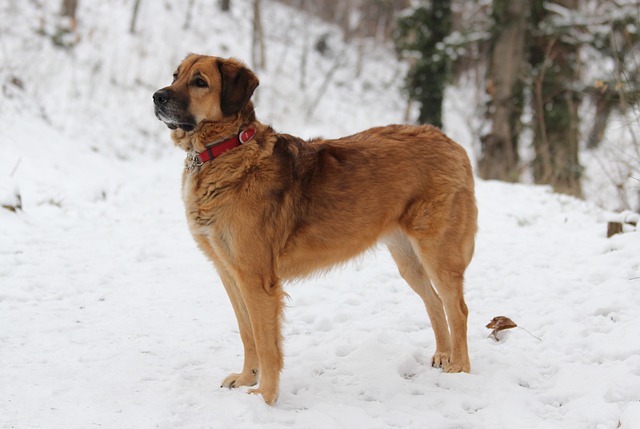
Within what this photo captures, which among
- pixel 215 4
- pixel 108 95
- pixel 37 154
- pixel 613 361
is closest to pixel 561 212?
pixel 613 361

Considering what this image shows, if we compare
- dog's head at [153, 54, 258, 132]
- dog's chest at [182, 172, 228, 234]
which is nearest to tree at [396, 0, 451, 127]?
dog's head at [153, 54, 258, 132]

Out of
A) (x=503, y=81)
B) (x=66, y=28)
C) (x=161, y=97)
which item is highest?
(x=66, y=28)

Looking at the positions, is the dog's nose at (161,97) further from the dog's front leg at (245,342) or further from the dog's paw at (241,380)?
the dog's paw at (241,380)

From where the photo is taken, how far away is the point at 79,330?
4.18 m

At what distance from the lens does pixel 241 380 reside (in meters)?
3.62

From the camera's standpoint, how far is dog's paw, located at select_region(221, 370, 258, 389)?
358 centimetres

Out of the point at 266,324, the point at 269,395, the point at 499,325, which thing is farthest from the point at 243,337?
the point at 499,325

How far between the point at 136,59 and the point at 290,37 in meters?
12.7

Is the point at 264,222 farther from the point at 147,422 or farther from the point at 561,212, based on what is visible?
the point at 561,212

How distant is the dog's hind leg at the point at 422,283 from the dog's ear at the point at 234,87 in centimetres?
148

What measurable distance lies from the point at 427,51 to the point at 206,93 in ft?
42.6

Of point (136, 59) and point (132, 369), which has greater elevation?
point (136, 59)

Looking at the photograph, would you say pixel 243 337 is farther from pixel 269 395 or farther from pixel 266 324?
pixel 269 395

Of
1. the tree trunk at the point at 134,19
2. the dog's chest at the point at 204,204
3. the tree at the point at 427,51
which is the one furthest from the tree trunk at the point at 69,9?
the dog's chest at the point at 204,204
